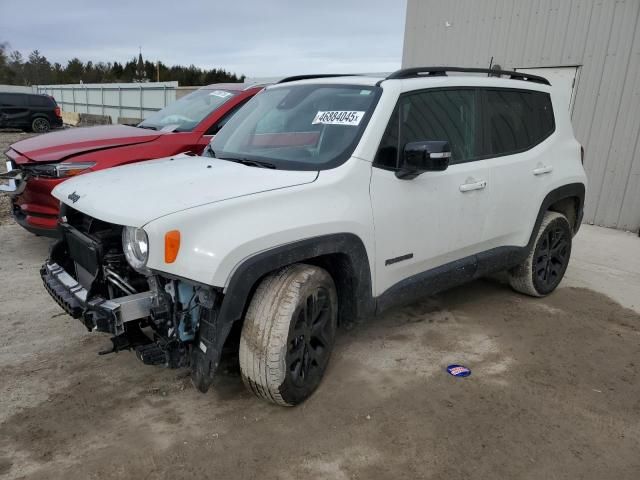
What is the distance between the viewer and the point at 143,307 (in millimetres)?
2514

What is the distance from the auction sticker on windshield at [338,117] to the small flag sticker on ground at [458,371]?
5.59 feet

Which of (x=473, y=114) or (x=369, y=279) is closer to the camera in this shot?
(x=369, y=279)

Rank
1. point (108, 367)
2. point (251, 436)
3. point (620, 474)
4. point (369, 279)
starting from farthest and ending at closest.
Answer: point (108, 367) < point (369, 279) < point (251, 436) < point (620, 474)

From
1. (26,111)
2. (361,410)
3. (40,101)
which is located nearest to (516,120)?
(361,410)

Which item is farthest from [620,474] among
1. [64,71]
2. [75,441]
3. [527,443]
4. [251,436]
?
[64,71]

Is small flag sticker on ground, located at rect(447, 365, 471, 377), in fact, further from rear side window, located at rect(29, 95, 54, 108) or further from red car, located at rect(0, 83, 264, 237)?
rear side window, located at rect(29, 95, 54, 108)

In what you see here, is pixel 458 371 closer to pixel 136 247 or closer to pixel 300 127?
pixel 300 127

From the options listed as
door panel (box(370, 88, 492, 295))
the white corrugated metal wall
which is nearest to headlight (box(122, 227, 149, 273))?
door panel (box(370, 88, 492, 295))

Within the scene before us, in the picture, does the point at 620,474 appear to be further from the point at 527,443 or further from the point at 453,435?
the point at 453,435

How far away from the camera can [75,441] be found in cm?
258

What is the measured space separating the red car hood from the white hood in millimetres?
1995

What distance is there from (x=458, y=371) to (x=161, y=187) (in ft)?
7.14

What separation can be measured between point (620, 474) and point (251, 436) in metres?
1.81

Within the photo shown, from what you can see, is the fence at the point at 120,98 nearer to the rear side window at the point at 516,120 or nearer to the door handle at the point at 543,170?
the rear side window at the point at 516,120
